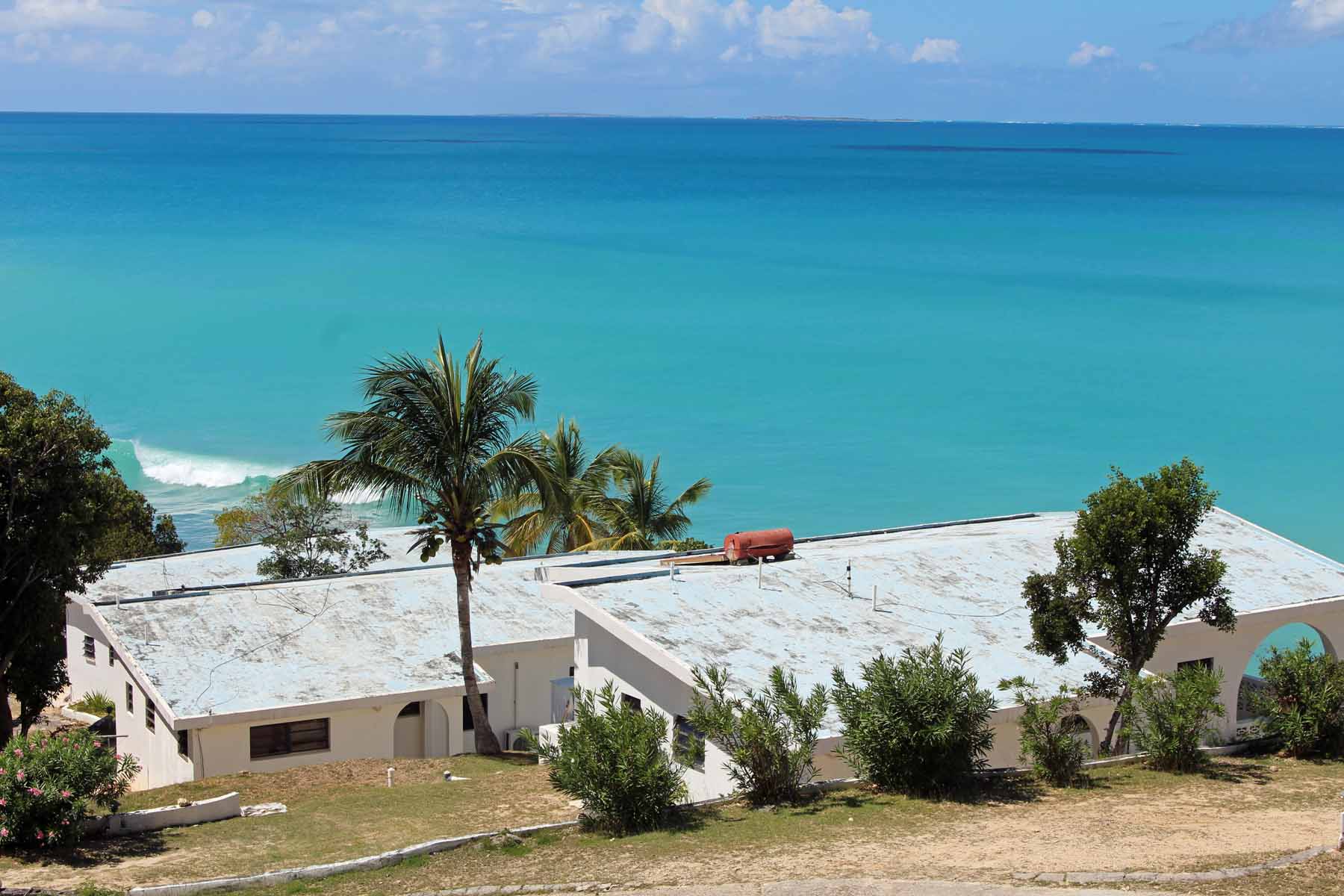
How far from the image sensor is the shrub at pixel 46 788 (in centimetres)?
1614

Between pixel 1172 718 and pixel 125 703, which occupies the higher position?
pixel 125 703

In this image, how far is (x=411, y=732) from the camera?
1012 inches

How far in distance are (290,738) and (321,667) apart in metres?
1.44

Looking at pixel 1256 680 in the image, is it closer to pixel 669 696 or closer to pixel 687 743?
pixel 669 696

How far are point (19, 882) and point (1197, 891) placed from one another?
1209 centimetres

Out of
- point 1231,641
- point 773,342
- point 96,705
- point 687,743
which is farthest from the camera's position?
point 773,342

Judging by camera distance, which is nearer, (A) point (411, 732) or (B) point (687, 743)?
(B) point (687, 743)

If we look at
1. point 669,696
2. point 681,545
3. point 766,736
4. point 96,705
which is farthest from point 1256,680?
point 96,705

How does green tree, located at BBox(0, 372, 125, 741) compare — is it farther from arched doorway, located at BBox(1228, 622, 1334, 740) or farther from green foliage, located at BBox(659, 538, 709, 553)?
arched doorway, located at BBox(1228, 622, 1334, 740)

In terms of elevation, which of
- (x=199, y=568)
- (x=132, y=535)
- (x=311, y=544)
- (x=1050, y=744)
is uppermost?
(x=132, y=535)

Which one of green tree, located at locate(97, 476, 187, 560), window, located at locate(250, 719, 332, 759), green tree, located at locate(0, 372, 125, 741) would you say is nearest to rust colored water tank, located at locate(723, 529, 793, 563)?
window, located at locate(250, 719, 332, 759)

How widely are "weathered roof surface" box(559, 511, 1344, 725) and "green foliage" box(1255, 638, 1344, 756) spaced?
8.54 ft

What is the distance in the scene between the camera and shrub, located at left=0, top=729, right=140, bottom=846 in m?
16.1

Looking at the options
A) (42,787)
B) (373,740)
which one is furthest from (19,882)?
(373,740)
